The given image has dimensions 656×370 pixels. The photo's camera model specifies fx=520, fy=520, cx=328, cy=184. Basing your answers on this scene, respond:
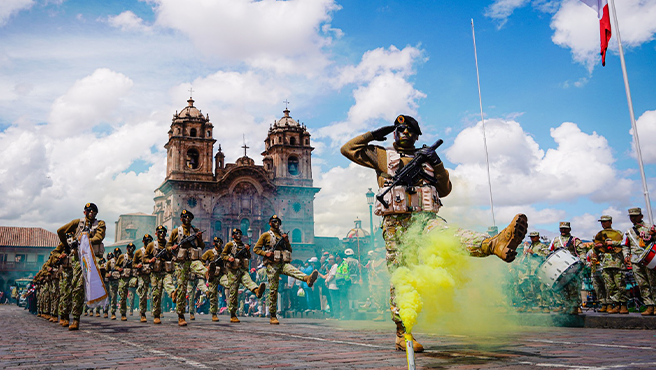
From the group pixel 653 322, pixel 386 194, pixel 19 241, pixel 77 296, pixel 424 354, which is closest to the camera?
pixel 424 354

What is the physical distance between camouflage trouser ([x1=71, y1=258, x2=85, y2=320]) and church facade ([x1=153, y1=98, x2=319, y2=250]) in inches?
2112

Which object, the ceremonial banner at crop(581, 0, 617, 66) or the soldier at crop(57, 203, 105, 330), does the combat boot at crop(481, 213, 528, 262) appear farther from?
the ceremonial banner at crop(581, 0, 617, 66)

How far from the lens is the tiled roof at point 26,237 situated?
79.4m

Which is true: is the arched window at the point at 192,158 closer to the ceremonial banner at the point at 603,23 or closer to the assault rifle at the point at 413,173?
the ceremonial banner at the point at 603,23

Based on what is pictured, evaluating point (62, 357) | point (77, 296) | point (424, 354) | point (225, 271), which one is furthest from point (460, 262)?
point (225, 271)

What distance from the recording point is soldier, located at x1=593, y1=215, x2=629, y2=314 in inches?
404

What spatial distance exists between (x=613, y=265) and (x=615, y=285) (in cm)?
41

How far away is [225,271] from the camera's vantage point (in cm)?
1491

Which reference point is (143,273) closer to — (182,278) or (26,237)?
(182,278)

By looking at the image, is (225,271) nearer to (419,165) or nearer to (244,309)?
(244,309)

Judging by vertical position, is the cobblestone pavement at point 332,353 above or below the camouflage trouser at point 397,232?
below

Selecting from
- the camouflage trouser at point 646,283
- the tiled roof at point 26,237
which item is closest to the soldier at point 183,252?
the camouflage trouser at point 646,283

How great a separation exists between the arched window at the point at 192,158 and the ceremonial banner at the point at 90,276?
194 feet

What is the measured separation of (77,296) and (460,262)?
807 centimetres
